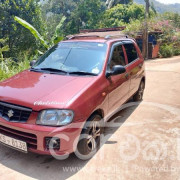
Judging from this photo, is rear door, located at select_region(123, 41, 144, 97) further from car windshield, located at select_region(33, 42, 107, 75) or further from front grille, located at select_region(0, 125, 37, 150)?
front grille, located at select_region(0, 125, 37, 150)

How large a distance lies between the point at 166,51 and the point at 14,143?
51.7ft

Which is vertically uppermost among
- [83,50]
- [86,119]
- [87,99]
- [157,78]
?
[83,50]

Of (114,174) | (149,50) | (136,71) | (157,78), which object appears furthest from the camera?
(149,50)

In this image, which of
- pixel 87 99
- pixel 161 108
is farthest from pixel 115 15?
pixel 87 99

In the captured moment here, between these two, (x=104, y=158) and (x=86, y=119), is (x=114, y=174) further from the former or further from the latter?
(x=86, y=119)

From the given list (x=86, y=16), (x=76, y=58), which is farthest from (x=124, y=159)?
(x=86, y=16)

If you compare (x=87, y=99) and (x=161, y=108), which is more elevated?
(x=87, y=99)

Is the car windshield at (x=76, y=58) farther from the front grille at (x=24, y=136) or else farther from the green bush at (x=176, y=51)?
the green bush at (x=176, y=51)

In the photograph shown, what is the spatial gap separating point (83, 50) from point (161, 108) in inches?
108

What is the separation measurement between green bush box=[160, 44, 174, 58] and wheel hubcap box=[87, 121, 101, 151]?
14617 millimetres

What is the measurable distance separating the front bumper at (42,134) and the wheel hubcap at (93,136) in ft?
1.24

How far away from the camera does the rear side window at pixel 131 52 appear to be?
4.61 metres

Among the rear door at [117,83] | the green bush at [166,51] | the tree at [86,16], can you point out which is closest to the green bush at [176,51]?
the green bush at [166,51]

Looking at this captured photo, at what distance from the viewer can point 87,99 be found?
290 cm
